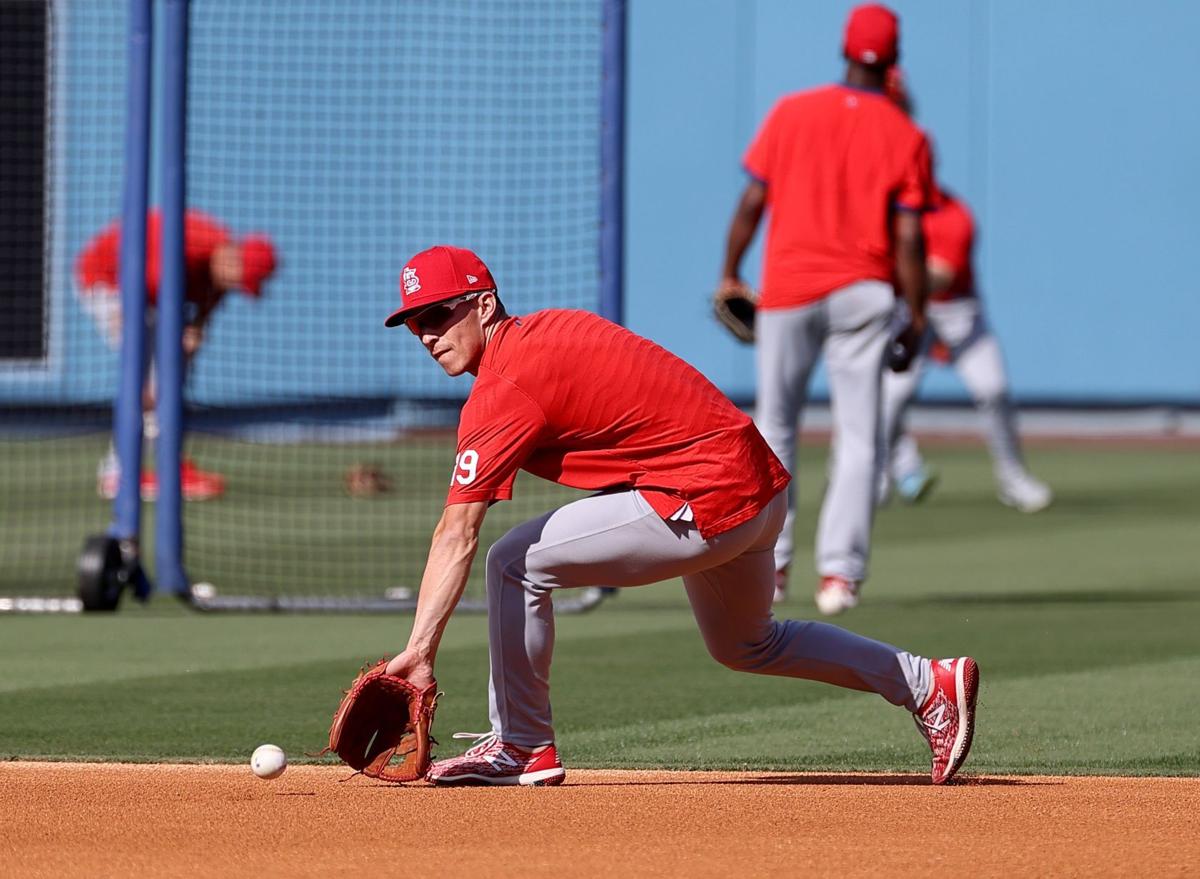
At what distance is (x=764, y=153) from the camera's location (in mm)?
10188

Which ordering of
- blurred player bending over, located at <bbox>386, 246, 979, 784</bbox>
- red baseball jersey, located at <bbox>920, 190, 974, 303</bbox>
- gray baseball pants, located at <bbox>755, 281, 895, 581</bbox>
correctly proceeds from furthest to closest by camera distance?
red baseball jersey, located at <bbox>920, 190, 974, 303</bbox> → gray baseball pants, located at <bbox>755, 281, 895, 581</bbox> → blurred player bending over, located at <bbox>386, 246, 979, 784</bbox>

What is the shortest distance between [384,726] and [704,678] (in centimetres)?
267

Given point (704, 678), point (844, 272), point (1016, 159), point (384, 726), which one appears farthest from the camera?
point (1016, 159)

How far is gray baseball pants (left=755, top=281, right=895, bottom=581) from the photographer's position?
32.4 feet

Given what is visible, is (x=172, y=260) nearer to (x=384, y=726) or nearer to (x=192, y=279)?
(x=192, y=279)

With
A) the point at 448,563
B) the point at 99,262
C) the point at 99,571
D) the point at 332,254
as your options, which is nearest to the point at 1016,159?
the point at 332,254

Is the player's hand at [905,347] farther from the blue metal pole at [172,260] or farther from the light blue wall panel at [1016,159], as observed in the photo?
the light blue wall panel at [1016,159]

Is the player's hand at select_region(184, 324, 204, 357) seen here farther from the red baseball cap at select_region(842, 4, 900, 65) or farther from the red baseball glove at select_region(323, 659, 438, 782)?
the red baseball glove at select_region(323, 659, 438, 782)

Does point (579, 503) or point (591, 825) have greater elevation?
point (579, 503)

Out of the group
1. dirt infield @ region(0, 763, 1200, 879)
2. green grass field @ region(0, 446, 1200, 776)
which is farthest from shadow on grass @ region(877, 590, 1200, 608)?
dirt infield @ region(0, 763, 1200, 879)

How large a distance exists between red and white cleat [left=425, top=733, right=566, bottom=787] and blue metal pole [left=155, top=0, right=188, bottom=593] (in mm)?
4988

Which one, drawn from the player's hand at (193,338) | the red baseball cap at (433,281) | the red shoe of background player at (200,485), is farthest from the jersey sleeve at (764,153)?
the red shoe of background player at (200,485)

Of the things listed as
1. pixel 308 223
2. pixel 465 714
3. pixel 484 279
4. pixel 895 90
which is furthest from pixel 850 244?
pixel 308 223

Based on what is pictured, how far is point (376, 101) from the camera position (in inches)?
565
